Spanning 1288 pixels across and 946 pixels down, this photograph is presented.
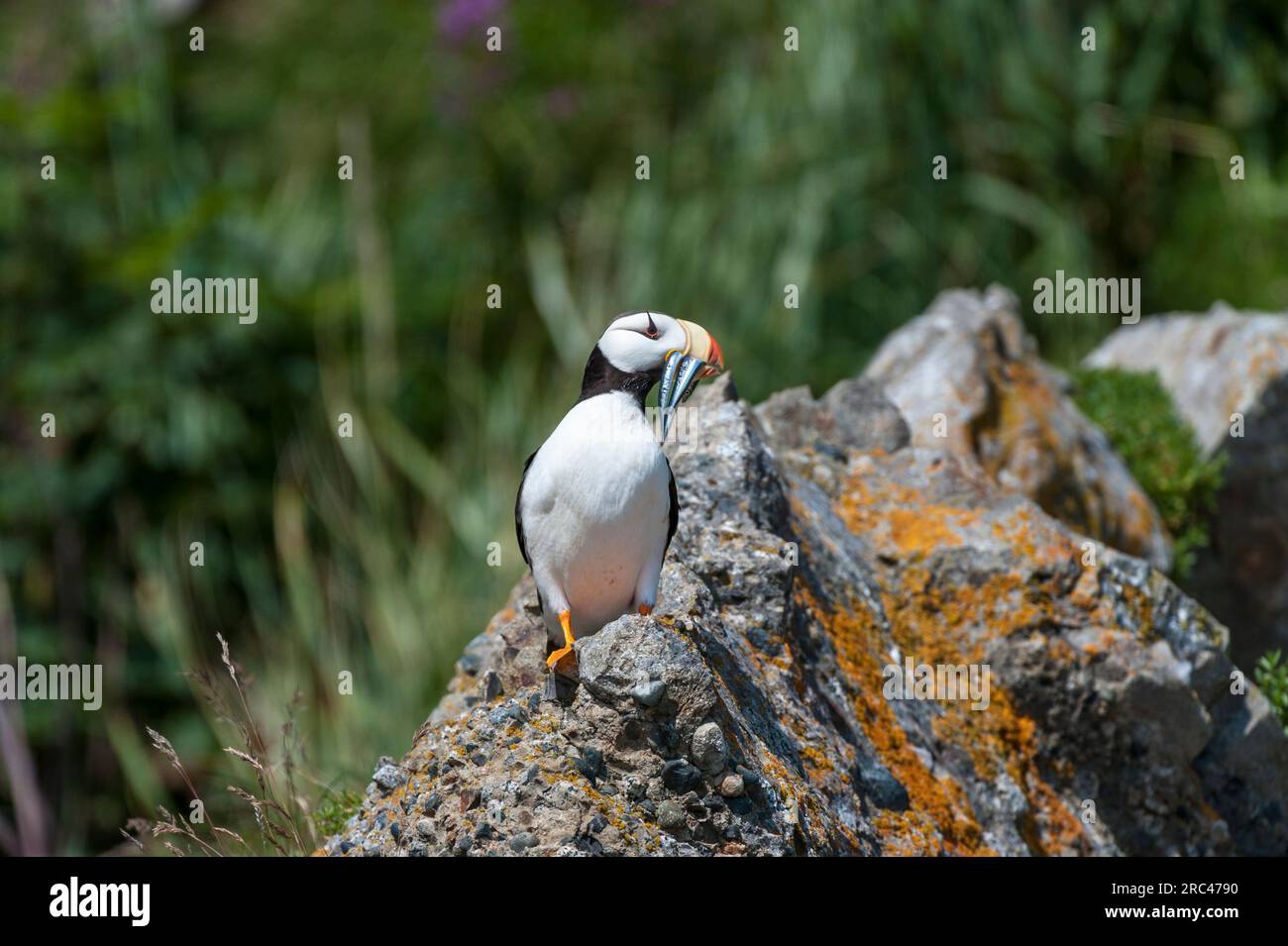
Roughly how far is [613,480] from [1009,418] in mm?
2627

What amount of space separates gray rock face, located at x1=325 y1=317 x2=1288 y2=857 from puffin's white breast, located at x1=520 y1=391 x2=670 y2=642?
0.17 m

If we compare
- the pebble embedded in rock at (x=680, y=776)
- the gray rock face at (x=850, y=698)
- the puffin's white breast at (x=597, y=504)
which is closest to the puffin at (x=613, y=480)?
the puffin's white breast at (x=597, y=504)

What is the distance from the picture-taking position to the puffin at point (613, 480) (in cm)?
313

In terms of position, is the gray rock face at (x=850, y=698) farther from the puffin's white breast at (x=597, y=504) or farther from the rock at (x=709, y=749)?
the puffin's white breast at (x=597, y=504)

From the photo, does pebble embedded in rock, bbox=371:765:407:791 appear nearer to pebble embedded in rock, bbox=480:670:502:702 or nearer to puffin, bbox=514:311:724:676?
pebble embedded in rock, bbox=480:670:502:702

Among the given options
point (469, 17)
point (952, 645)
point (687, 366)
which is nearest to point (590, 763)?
point (687, 366)

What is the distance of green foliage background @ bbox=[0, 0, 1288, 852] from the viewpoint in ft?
25.2

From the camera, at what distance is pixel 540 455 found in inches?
129

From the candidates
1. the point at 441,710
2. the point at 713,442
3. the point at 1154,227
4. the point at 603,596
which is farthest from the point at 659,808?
the point at 1154,227

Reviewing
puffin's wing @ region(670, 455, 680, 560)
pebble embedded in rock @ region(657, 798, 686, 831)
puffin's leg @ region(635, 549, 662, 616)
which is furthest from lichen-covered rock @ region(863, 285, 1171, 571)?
pebble embedded in rock @ region(657, 798, 686, 831)

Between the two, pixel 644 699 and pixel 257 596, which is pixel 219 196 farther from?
pixel 644 699

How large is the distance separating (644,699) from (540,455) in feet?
2.09

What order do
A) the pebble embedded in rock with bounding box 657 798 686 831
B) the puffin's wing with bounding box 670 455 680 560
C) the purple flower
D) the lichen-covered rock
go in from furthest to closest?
1. the purple flower
2. the lichen-covered rock
3. the puffin's wing with bounding box 670 455 680 560
4. the pebble embedded in rock with bounding box 657 798 686 831

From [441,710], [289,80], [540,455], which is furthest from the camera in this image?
[289,80]
